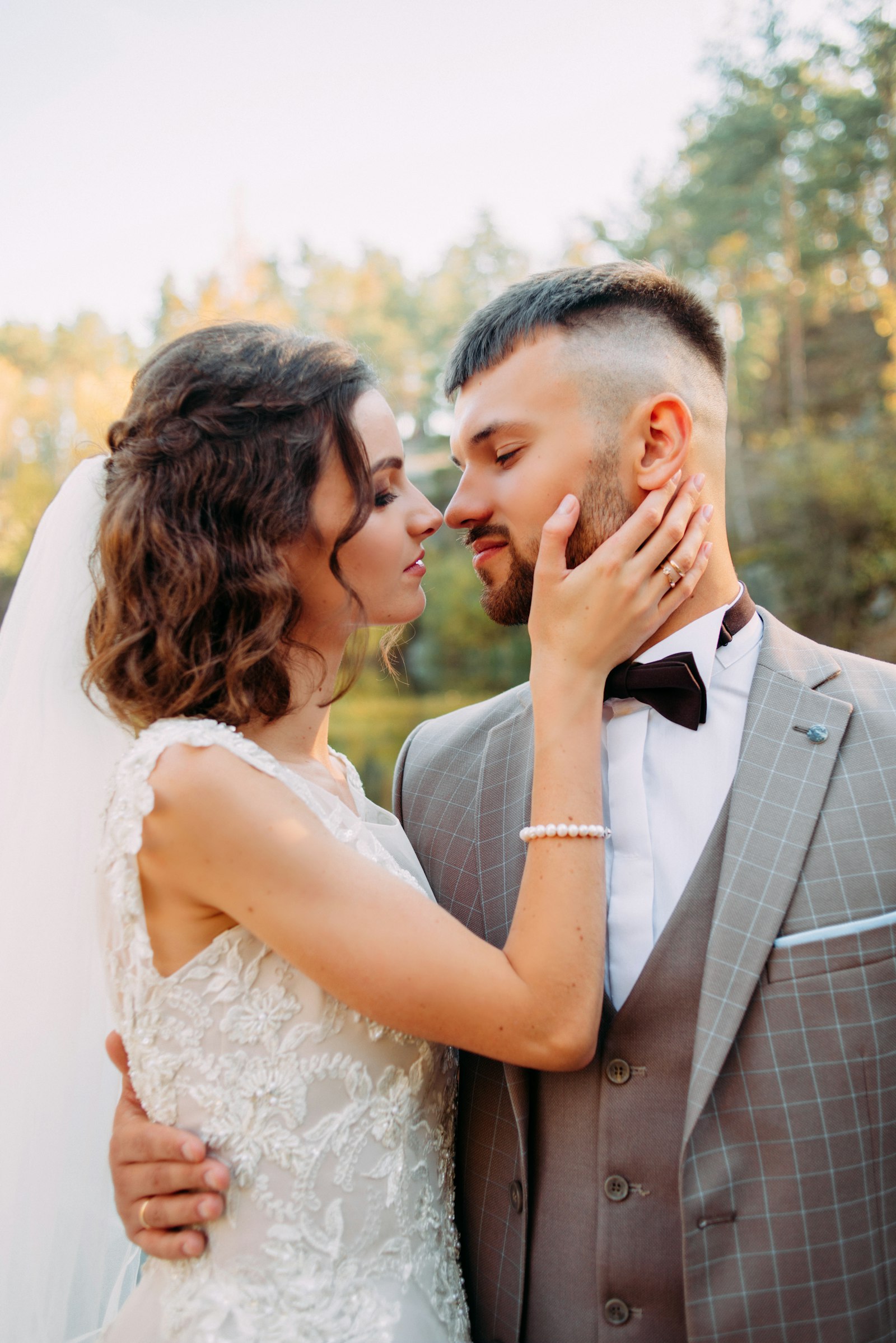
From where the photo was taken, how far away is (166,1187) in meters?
1.63

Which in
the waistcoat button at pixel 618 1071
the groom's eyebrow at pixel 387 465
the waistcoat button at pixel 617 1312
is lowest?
the waistcoat button at pixel 617 1312

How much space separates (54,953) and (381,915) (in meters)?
0.89

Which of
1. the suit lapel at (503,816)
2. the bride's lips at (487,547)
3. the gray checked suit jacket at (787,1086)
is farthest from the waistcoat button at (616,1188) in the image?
the bride's lips at (487,547)

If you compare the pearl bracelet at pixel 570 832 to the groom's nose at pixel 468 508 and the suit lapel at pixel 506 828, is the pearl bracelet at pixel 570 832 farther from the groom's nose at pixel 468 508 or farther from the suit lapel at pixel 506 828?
the groom's nose at pixel 468 508

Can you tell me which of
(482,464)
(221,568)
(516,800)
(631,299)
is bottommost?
(516,800)

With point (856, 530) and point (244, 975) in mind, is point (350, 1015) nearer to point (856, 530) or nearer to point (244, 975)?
point (244, 975)

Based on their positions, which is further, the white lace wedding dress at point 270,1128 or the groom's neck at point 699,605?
the groom's neck at point 699,605

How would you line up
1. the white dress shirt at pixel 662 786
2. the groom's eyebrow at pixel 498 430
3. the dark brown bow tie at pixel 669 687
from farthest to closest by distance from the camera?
the groom's eyebrow at pixel 498 430
the dark brown bow tie at pixel 669 687
the white dress shirt at pixel 662 786

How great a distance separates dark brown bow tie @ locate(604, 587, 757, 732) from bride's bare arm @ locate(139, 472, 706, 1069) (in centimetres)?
37

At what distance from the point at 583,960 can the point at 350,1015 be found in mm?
445

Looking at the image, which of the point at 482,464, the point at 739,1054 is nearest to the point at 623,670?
the point at 482,464

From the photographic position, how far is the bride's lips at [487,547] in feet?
7.34

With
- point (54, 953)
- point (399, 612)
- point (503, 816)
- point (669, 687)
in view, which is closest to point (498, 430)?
point (399, 612)

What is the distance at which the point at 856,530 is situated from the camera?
1427 centimetres
